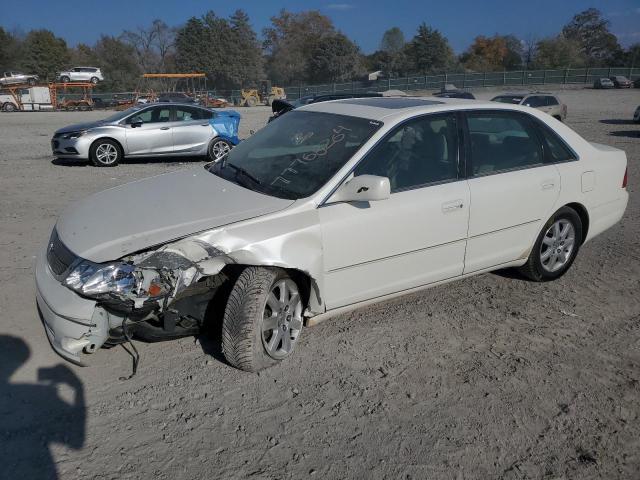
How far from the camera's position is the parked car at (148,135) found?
11.4 metres

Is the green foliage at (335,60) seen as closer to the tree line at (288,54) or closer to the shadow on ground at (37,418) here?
the tree line at (288,54)

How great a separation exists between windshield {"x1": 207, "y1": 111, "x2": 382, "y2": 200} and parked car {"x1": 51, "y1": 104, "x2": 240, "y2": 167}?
7.95m

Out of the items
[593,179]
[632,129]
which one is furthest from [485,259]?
[632,129]

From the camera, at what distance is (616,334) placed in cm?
402

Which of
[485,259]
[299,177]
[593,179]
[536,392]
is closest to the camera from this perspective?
[536,392]

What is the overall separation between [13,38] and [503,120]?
86.1 m

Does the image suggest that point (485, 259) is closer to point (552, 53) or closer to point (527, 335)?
point (527, 335)

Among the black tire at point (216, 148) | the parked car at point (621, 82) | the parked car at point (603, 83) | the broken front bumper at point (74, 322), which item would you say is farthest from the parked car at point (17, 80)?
the parked car at point (621, 82)

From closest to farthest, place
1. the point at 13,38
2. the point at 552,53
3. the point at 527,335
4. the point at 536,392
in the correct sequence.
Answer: the point at 536,392, the point at 527,335, the point at 13,38, the point at 552,53

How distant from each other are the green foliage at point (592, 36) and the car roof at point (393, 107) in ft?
309

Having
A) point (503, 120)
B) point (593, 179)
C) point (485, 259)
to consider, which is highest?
point (503, 120)

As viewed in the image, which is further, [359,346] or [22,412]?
[359,346]

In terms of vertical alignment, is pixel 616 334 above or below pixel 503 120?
below

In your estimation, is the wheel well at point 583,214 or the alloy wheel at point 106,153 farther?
the alloy wheel at point 106,153
